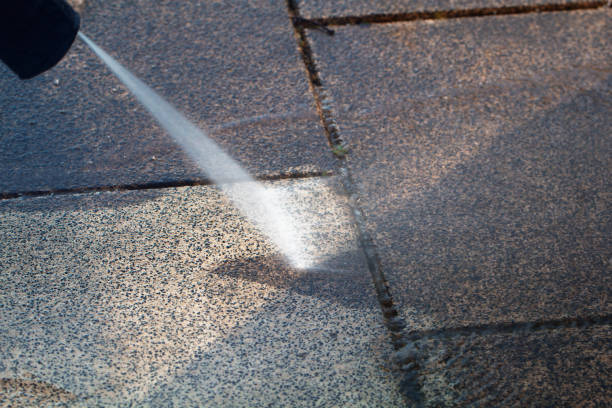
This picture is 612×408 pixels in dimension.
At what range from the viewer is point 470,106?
105 inches

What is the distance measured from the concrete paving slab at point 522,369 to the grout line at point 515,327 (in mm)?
17

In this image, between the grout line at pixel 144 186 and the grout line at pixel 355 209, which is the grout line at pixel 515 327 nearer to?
the grout line at pixel 355 209

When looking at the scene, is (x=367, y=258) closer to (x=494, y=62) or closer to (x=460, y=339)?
(x=460, y=339)

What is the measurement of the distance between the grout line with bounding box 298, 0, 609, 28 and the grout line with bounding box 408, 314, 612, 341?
197 cm

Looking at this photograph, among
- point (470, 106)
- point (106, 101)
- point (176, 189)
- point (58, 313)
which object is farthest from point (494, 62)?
point (58, 313)

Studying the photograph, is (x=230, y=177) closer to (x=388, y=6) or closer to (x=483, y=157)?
(x=483, y=157)

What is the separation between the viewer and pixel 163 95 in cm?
264

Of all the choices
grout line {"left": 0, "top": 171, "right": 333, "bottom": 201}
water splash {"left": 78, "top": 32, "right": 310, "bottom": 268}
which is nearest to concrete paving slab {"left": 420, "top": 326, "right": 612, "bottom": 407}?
water splash {"left": 78, "top": 32, "right": 310, "bottom": 268}

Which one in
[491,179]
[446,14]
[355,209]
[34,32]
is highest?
[34,32]

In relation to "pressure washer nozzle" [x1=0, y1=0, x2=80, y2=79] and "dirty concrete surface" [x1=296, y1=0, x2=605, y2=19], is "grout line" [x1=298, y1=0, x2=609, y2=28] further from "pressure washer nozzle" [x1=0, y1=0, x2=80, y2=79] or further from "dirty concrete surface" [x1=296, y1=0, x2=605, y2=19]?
"pressure washer nozzle" [x1=0, y1=0, x2=80, y2=79]

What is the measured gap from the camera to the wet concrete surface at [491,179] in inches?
73.0

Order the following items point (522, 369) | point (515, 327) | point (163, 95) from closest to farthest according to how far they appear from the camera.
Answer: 1. point (522, 369)
2. point (515, 327)
3. point (163, 95)

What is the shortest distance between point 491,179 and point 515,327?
2.45 feet

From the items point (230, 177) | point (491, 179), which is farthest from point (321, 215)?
point (491, 179)
